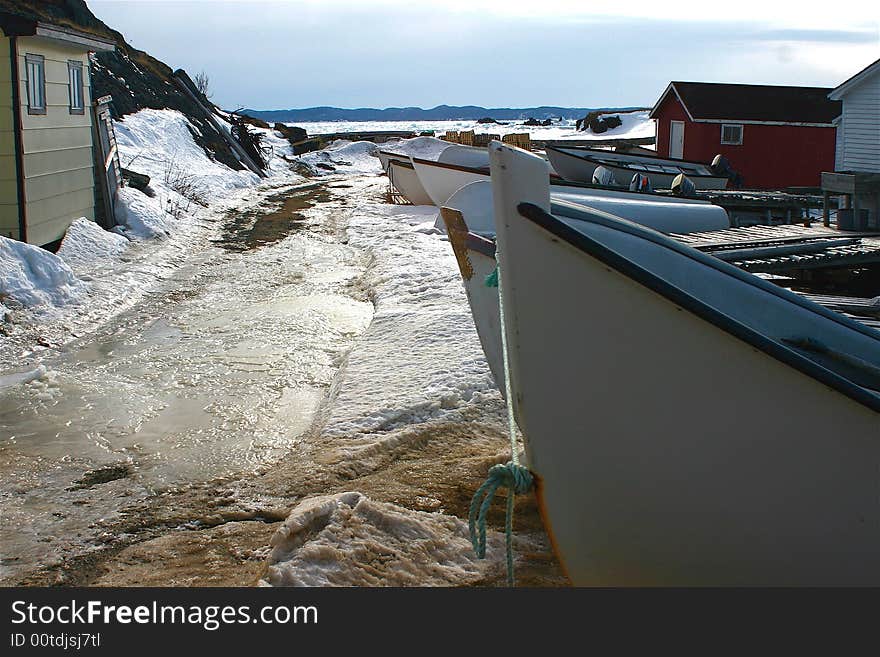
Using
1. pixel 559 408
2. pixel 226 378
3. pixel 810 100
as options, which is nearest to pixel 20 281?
pixel 226 378

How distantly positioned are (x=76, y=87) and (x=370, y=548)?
12.5 metres

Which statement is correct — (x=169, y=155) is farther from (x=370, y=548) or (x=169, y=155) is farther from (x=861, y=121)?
(x=370, y=548)

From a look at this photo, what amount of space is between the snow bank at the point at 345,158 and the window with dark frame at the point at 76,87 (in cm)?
2242

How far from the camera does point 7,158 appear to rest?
11.3 meters

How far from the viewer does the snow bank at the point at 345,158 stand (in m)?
38.8

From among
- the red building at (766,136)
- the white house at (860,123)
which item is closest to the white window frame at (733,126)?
the red building at (766,136)

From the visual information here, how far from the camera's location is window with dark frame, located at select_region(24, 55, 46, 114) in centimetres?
1182

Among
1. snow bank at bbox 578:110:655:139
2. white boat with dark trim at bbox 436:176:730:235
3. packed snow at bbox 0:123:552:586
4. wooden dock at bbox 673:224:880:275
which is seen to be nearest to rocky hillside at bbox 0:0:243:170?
packed snow at bbox 0:123:552:586

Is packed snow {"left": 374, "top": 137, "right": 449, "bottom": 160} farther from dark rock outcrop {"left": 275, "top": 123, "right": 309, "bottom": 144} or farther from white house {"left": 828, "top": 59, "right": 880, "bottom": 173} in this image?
white house {"left": 828, "top": 59, "right": 880, "bottom": 173}

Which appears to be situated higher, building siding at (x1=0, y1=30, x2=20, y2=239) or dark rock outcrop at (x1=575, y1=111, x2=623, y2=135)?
dark rock outcrop at (x1=575, y1=111, x2=623, y2=135)

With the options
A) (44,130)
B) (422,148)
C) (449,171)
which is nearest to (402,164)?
(449,171)

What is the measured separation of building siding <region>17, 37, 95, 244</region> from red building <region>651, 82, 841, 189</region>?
20651 mm

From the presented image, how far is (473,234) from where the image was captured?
5363 millimetres

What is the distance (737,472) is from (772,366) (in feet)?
1.48
